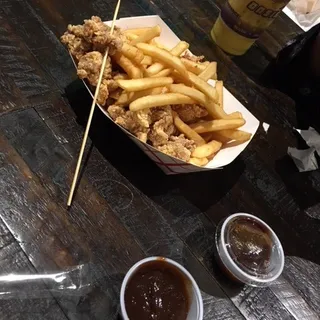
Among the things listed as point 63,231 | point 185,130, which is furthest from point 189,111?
point 63,231

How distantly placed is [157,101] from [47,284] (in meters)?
0.75

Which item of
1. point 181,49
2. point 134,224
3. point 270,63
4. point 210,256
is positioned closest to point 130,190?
point 134,224

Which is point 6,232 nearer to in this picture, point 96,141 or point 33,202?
point 33,202

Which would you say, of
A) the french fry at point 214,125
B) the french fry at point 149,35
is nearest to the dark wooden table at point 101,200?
the french fry at point 214,125

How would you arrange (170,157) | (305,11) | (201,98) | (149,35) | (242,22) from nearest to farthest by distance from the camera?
(170,157) < (201,98) < (149,35) < (242,22) < (305,11)

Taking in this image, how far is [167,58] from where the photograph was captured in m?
1.74

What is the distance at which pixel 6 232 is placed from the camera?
4.59 ft

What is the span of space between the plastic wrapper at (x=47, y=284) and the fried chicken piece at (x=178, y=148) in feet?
1.74

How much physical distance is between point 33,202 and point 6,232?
0.15m

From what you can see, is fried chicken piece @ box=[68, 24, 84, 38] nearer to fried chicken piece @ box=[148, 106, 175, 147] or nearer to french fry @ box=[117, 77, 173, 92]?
french fry @ box=[117, 77, 173, 92]

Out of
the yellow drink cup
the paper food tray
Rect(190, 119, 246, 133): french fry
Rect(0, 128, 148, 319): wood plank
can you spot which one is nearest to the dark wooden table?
Rect(0, 128, 148, 319): wood plank

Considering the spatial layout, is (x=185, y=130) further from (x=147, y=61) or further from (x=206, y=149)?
(x=147, y=61)

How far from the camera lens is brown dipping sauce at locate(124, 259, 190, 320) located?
1331 mm

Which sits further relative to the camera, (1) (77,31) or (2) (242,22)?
(2) (242,22)
